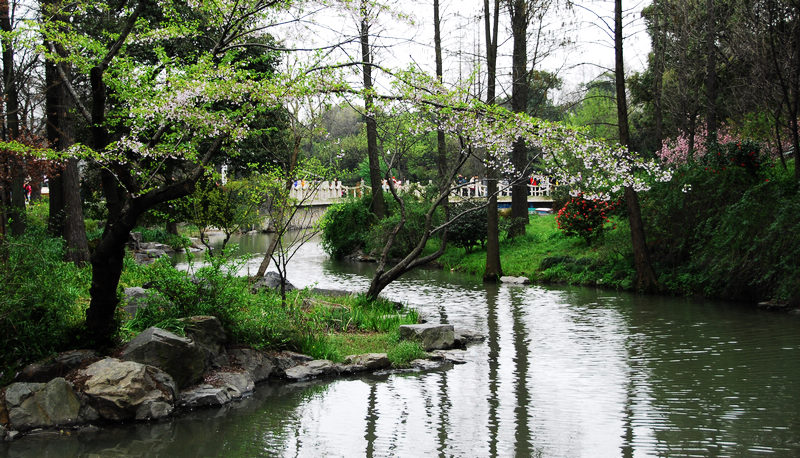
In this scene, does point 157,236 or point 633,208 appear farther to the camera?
point 157,236

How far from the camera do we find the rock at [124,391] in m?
6.85

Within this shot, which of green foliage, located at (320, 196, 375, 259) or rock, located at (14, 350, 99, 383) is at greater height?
green foliage, located at (320, 196, 375, 259)

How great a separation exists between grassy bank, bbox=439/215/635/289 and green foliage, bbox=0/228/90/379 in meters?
13.2

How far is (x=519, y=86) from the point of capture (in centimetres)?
2273

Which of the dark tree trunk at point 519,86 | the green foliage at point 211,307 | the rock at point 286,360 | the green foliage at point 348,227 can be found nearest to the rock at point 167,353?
the green foliage at point 211,307

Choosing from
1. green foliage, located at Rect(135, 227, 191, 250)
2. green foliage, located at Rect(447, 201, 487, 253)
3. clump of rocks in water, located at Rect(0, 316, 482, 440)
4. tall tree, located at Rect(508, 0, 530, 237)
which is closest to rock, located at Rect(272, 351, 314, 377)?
clump of rocks in water, located at Rect(0, 316, 482, 440)

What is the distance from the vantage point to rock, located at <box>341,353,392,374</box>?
9094 mm

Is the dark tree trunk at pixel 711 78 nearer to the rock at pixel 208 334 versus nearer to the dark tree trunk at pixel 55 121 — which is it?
the rock at pixel 208 334

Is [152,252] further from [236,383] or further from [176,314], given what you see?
[236,383]

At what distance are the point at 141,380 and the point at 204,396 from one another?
76 centimetres

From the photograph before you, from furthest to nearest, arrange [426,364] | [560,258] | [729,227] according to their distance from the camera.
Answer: [560,258], [729,227], [426,364]

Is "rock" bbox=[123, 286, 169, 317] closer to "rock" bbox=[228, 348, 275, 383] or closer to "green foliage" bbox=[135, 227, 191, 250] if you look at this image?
"rock" bbox=[228, 348, 275, 383]

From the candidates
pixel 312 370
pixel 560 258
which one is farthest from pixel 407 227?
pixel 312 370

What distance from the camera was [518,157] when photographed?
77.9ft
